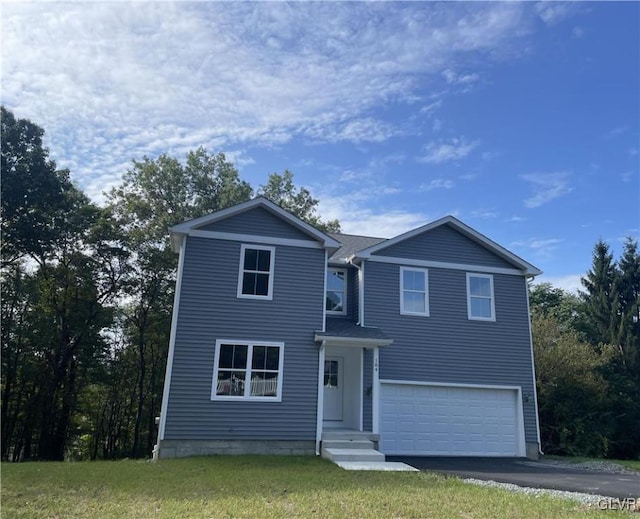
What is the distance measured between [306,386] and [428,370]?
12.9 feet

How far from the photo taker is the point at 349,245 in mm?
16297

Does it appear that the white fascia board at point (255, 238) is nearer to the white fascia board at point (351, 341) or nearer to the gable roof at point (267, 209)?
the gable roof at point (267, 209)

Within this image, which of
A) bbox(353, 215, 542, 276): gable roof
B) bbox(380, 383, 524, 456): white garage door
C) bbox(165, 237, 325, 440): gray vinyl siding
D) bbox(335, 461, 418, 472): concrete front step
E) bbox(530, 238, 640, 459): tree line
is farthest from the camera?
bbox(530, 238, 640, 459): tree line

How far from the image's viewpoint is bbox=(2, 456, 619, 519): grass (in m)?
6.34

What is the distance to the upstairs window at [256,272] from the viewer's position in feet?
42.7

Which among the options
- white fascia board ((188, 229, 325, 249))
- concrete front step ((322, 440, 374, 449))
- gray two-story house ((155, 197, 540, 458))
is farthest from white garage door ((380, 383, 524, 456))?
white fascia board ((188, 229, 325, 249))

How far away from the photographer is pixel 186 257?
12797 millimetres

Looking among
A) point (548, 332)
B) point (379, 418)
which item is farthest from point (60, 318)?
point (548, 332)

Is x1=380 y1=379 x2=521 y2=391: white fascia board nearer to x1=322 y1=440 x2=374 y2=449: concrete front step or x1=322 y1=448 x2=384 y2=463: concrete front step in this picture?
x1=322 y1=440 x2=374 y2=449: concrete front step

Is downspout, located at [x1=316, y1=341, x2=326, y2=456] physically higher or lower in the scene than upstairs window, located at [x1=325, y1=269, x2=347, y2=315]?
lower

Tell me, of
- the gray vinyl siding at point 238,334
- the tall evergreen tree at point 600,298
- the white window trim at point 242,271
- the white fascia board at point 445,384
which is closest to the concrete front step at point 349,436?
the gray vinyl siding at point 238,334

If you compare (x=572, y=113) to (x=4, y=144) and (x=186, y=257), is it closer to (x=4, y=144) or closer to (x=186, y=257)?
(x=186, y=257)

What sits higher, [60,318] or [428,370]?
[60,318]

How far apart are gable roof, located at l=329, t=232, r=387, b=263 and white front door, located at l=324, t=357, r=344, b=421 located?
310 centimetres
